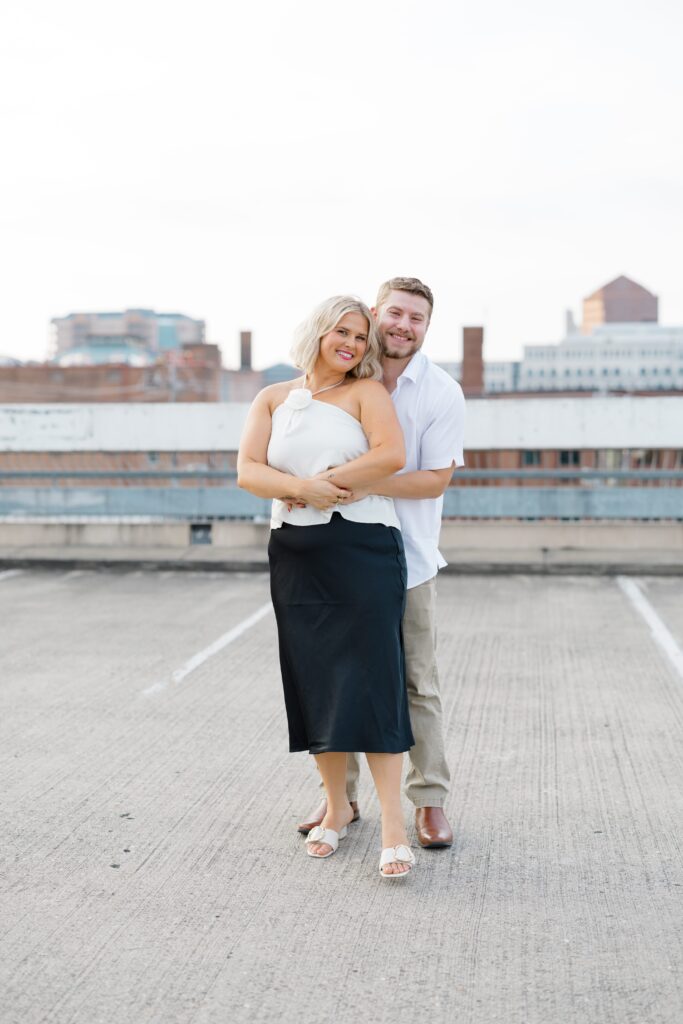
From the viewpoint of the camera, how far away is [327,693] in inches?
172

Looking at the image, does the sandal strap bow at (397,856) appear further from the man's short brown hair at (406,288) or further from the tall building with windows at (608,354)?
the tall building with windows at (608,354)

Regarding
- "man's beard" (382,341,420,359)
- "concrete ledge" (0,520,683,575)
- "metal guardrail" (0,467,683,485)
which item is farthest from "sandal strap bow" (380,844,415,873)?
"metal guardrail" (0,467,683,485)

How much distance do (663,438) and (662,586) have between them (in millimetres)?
2485

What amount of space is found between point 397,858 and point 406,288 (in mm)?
2015

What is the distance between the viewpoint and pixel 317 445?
4309 millimetres

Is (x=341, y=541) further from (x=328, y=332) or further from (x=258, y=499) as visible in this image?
(x=258, y=499)

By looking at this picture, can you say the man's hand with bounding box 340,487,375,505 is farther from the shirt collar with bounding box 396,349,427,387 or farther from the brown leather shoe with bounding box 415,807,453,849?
the brown leather shoe with bounding box 415,807,453,849

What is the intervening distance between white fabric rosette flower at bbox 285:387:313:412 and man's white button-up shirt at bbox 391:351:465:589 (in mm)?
351

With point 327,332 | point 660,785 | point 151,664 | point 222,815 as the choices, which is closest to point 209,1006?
point 222,815

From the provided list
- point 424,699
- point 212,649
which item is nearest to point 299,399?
point 424,699

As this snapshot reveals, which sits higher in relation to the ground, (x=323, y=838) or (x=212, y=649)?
(x=323, y=838)

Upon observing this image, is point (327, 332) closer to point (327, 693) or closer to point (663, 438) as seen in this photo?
point (327, 693)

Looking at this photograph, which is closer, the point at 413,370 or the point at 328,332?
the point at 328,332

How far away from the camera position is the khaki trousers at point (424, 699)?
455 cm
